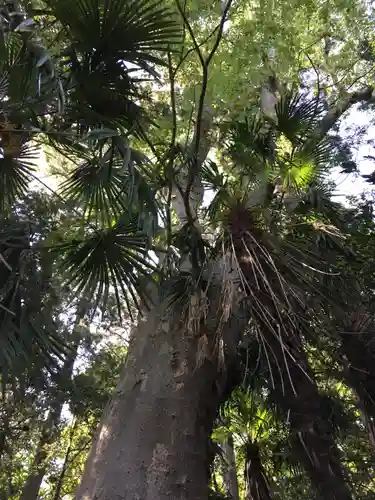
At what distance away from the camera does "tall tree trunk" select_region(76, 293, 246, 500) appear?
7.48 feet

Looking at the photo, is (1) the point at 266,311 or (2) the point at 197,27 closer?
(1) the point at 266,311

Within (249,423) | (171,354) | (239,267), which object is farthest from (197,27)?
(249,423)

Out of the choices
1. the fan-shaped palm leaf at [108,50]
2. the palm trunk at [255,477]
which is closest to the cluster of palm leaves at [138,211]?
the fan-shaped palm leaf at [108,50]

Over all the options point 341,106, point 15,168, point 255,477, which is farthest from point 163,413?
point 341,106

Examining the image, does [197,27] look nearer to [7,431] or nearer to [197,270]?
[197,270]

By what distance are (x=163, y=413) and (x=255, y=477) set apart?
1792 millimetres

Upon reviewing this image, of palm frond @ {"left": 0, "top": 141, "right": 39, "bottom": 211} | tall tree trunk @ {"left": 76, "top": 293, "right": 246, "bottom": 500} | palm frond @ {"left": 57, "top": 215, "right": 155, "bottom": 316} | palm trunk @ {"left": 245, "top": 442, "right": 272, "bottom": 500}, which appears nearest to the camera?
tall tree trunk @ {"left": 76, "top": 293, "right": 246, "bottom": 500}

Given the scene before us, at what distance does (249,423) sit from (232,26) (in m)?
4.15

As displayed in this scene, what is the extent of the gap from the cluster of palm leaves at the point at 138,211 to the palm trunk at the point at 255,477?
2.28ft

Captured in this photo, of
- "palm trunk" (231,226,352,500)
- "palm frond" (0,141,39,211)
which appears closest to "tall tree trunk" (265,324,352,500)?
"palm trunk" (231,226,352,500)

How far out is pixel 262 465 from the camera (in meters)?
4.11

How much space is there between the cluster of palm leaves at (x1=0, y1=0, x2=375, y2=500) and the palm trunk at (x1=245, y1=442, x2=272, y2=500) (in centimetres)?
69

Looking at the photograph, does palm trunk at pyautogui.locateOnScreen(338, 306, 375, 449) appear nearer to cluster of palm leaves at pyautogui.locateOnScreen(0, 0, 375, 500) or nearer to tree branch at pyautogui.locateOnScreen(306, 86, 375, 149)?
cluster of palm leaves at pyautogui.locateOnScreen(0, 0, 375, 500)

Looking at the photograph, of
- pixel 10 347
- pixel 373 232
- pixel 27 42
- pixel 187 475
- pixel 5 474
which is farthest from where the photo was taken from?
pixel 5 474
